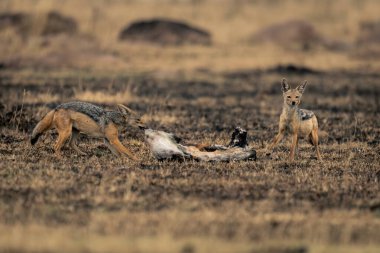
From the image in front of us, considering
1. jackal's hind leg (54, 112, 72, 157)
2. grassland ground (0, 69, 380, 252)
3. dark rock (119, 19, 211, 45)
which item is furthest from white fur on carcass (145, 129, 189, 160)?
dark rock (119, 19, 211, 45)

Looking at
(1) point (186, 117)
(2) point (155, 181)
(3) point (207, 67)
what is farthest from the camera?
(3) point (207, 67)

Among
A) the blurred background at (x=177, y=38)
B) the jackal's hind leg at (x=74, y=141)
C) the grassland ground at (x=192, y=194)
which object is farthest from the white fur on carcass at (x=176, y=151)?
the blurred background at (x=177, y=38)

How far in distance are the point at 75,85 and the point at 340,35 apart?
20.5 m

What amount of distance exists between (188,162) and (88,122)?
161cm

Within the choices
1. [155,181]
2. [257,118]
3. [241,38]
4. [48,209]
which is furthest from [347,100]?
[241,38]

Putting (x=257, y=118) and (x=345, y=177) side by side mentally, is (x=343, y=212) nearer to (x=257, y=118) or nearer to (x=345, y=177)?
(x=345, y=177)

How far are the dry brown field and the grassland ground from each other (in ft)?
0.08

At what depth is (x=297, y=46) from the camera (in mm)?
34750

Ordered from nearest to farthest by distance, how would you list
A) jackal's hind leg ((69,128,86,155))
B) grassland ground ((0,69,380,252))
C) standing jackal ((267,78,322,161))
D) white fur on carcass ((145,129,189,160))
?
grassland ground ((0,69,380,252)) < white fur on carcass ((145,129,189,160)) < standing jackal ((267,78,322,161)) < jackal's hind leg ((69,128,86,155))

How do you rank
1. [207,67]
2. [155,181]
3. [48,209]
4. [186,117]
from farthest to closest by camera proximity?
A: 1. [207,67]
2. [186,117]
3. [155,181]
4. [48,209]

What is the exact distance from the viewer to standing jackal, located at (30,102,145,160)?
37.2ft

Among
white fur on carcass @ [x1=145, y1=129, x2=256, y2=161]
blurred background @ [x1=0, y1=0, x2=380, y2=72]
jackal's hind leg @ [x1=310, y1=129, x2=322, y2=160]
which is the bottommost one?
white fur on carcass @ [x1=145, y1=129, x2=256, y2=161]

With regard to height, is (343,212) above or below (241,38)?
below

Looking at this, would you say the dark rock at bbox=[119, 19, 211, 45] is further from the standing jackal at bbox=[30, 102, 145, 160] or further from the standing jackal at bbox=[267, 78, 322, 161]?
the standing jackal at bbox=[30, 102, 145, 160]
